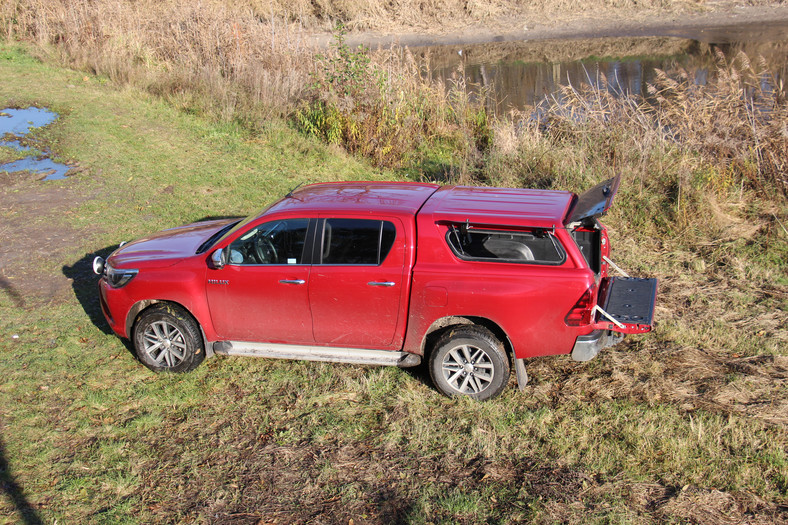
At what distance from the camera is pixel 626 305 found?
595 cm

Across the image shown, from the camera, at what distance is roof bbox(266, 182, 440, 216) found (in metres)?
5.89

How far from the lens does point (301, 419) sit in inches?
226

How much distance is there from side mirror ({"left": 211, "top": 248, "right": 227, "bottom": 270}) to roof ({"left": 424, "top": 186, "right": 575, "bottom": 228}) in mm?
1939

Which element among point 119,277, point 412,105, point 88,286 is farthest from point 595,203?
point 412,105

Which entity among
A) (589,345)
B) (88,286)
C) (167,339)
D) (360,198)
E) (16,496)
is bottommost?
(16,496)

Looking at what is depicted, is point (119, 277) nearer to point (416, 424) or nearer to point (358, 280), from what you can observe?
point (358, 280)

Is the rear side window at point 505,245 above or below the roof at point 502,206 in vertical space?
below

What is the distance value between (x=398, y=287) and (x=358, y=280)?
1.20 ft

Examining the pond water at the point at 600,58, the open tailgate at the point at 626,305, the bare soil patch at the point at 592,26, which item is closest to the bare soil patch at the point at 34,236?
the open tailgate at the point at 626,305

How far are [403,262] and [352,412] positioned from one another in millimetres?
1408

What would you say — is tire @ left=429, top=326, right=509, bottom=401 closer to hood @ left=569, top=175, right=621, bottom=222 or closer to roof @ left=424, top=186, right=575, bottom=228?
roof @ left=424, top=186, right=575, bottom=228

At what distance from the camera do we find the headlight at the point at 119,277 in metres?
6.39

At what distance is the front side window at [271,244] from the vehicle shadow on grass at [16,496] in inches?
94.8

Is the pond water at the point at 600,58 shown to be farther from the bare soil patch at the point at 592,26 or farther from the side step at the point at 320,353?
the side step at the point at 320,353
